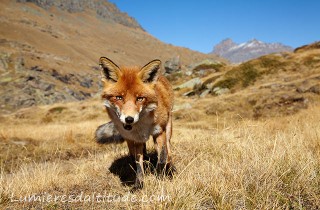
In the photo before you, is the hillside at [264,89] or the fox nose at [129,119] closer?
the fox nose at [129,119]

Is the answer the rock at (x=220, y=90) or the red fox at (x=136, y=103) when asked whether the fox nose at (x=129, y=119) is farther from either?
the rock at (x=220, y=90)

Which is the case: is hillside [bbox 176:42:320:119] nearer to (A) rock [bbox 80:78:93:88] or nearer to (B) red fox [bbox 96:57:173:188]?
(B) red fox [bbox 96:57:173:188]

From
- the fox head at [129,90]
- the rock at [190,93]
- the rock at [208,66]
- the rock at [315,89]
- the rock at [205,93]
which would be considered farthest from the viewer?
the rock at [208,66]

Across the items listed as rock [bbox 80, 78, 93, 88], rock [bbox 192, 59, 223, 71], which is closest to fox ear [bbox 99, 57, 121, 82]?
rock [bbox 192, 59, 223, 71]

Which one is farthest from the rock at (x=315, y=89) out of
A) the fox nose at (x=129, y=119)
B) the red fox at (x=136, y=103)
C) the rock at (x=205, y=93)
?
the fox nose at (x=129, y=119)

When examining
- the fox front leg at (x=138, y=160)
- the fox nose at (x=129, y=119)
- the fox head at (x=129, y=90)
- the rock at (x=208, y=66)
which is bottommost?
the fox front leg at (x=138, y=160)

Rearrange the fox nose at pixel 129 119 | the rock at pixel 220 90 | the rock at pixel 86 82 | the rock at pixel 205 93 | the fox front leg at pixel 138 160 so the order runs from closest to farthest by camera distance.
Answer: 1. the fox nose at pixel 129 119
2. the fox front leg at pixel 138 160
3. the rock at pixel 220 90
4. the rock at pixel 205 93
5. the rock at pixel 86 82

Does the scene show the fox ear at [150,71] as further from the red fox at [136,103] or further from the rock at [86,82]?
the rock at [86,82]

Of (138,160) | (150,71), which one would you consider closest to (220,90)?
(138,160)

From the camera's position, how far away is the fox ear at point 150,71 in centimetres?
533

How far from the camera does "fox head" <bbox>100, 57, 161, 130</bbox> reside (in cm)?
481

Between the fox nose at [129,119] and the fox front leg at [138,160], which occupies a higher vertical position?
the fox nose at [129,119]

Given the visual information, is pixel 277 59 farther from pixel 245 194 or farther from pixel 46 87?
pixel 46 87

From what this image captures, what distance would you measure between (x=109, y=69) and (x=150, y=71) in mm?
749
